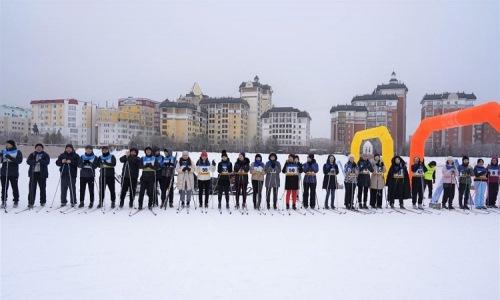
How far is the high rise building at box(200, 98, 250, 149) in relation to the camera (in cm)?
8650

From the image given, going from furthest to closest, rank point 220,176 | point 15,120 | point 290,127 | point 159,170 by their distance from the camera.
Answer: point 15,120 → point 290,127 → point 220,176 → point 159,170

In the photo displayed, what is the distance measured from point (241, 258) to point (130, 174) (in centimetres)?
555

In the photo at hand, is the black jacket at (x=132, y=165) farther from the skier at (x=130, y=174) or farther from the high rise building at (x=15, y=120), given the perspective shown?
the high rise building at (x=15, y=120)

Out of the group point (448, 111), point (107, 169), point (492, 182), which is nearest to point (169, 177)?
point (107, 169)

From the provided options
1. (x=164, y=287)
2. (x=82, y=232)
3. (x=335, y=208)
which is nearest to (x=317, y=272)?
(x=164, y=287)

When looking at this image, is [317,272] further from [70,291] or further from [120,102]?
[120,102]

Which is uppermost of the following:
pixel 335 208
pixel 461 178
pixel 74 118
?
pixel 74 118

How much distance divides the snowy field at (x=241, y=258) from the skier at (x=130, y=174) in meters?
1.33

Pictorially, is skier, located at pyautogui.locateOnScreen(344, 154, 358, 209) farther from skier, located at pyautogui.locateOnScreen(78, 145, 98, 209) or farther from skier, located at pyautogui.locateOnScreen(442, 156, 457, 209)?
skier, located at pyautogui.locateOnScreen(78, 145, 98, 209)

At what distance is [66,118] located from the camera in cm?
9106

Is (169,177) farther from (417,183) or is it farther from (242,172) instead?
(417,183)

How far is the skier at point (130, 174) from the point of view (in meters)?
9.66

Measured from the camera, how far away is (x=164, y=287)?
4.10 m

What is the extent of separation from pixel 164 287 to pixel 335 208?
24.2ft
